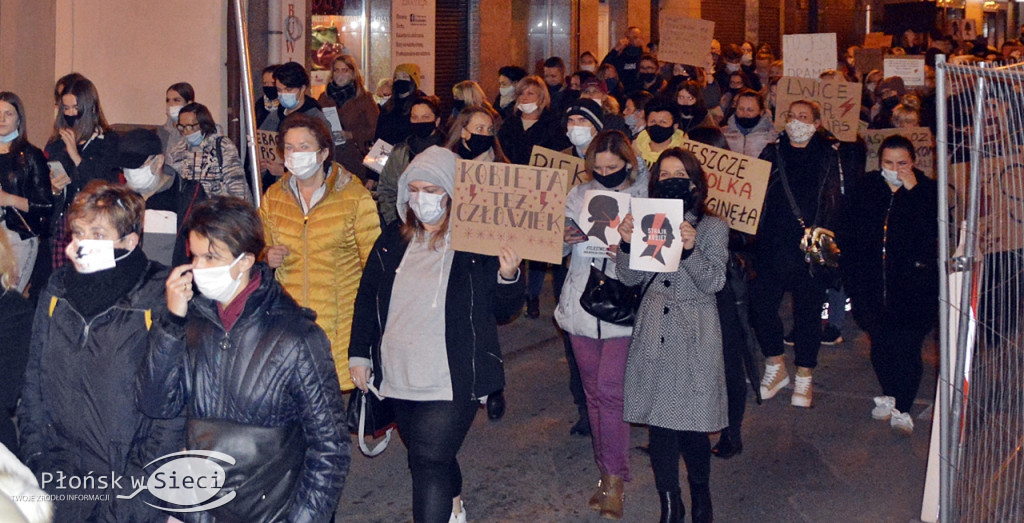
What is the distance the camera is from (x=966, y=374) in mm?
5371

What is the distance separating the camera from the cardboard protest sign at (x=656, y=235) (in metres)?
Answer: 5.57

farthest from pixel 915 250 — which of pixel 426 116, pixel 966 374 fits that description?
pixel 426 116

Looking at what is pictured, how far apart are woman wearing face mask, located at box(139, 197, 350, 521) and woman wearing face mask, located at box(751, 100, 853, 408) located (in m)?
4.96

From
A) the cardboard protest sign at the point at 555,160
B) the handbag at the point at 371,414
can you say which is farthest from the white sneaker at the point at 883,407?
the handbag at the point at 371,414

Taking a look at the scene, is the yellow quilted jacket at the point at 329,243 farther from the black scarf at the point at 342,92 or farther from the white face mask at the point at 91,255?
the black scarf at the point at 342,92

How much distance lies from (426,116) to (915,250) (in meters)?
3.64

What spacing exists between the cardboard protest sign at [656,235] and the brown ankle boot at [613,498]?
4.24 feet

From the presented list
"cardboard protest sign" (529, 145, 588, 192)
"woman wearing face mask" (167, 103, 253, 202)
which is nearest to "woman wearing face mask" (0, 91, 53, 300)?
"woman wearing face mask" (167, 103, 253, 202)

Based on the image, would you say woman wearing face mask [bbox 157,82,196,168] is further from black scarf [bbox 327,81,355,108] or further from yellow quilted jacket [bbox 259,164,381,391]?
yellow quilted jacket [bbox 259,164,381,391]

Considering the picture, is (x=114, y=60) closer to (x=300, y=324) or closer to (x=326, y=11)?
(x=326, y=11)

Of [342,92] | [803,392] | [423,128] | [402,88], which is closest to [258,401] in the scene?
[803,392]

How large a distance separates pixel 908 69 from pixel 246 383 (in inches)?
521

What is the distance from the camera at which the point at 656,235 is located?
560 centimetres

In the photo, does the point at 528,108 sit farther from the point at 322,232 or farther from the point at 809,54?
the point at 322,232
